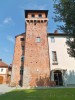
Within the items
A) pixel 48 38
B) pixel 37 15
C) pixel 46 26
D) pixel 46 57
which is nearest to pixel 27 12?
pixel 37 15

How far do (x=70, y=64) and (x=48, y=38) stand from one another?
25.9 feet

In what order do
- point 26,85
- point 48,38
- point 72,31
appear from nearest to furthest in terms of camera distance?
point 72,31, point 26,85, point 48,38

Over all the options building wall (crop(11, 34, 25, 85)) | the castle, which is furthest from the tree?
building wall (crop(11, 34, 25, 85))

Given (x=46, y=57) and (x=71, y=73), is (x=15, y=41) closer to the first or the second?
(x=46, y=57)

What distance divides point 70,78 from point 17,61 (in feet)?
40.0

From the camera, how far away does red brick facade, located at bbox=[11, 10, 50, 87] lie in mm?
31688

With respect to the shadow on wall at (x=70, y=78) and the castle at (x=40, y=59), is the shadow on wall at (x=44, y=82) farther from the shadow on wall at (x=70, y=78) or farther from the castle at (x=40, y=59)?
the shadow on wall at (x=70, y=78)

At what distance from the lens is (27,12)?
126ft

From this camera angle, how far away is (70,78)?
1277 inches

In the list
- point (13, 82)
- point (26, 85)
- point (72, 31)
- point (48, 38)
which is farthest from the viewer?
point (48, 38)

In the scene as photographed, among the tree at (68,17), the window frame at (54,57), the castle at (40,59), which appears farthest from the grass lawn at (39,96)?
the window frame at (54,57)

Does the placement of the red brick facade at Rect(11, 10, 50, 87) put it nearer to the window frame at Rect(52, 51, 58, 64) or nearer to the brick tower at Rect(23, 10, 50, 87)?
the brick tower at Rect(23, 10, 50, 87)

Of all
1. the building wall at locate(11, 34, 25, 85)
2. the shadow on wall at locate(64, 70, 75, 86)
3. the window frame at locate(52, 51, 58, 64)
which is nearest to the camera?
the shadow on wall at locate(64, 70, 75, 86)

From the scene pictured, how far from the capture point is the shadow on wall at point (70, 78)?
106ft
